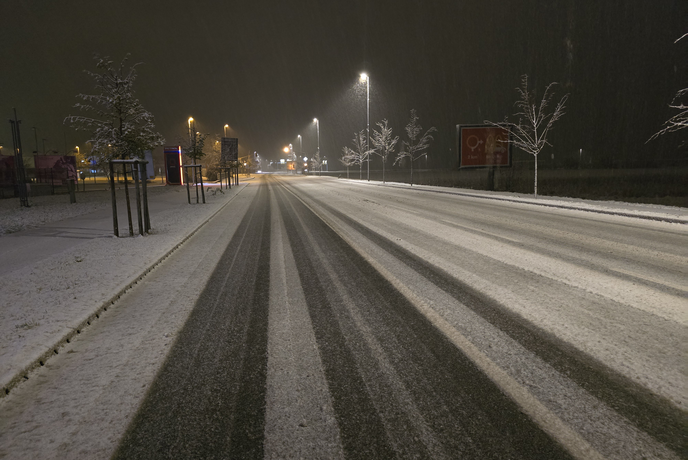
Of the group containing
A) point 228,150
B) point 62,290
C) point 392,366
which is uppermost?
point 228,150

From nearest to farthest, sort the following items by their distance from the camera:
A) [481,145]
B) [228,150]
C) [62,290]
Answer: [62,290] < [481,145] < [228,150]

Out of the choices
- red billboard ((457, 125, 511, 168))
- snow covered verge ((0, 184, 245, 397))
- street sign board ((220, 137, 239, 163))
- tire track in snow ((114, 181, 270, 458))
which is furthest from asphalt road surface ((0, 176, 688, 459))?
street sign board ((220, 137, 239, 163))

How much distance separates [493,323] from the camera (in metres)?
4.22

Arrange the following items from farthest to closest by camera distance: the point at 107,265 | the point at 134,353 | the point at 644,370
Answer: the point at 107,265, the point at 134,353, the point at 644,370

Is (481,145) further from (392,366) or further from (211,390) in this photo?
(211,390)

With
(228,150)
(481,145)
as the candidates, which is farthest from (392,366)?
(228,150)

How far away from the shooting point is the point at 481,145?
27844 millimetres

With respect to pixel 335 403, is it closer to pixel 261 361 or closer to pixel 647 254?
pixel 261 361

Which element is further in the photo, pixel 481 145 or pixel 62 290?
pixel 481 145

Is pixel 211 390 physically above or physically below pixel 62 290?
below

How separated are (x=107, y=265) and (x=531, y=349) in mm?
7071

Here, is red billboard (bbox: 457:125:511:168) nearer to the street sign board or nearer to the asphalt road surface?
the street sign board

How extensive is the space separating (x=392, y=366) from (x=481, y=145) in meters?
27.3

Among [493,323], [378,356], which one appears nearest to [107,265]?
[378,356]
